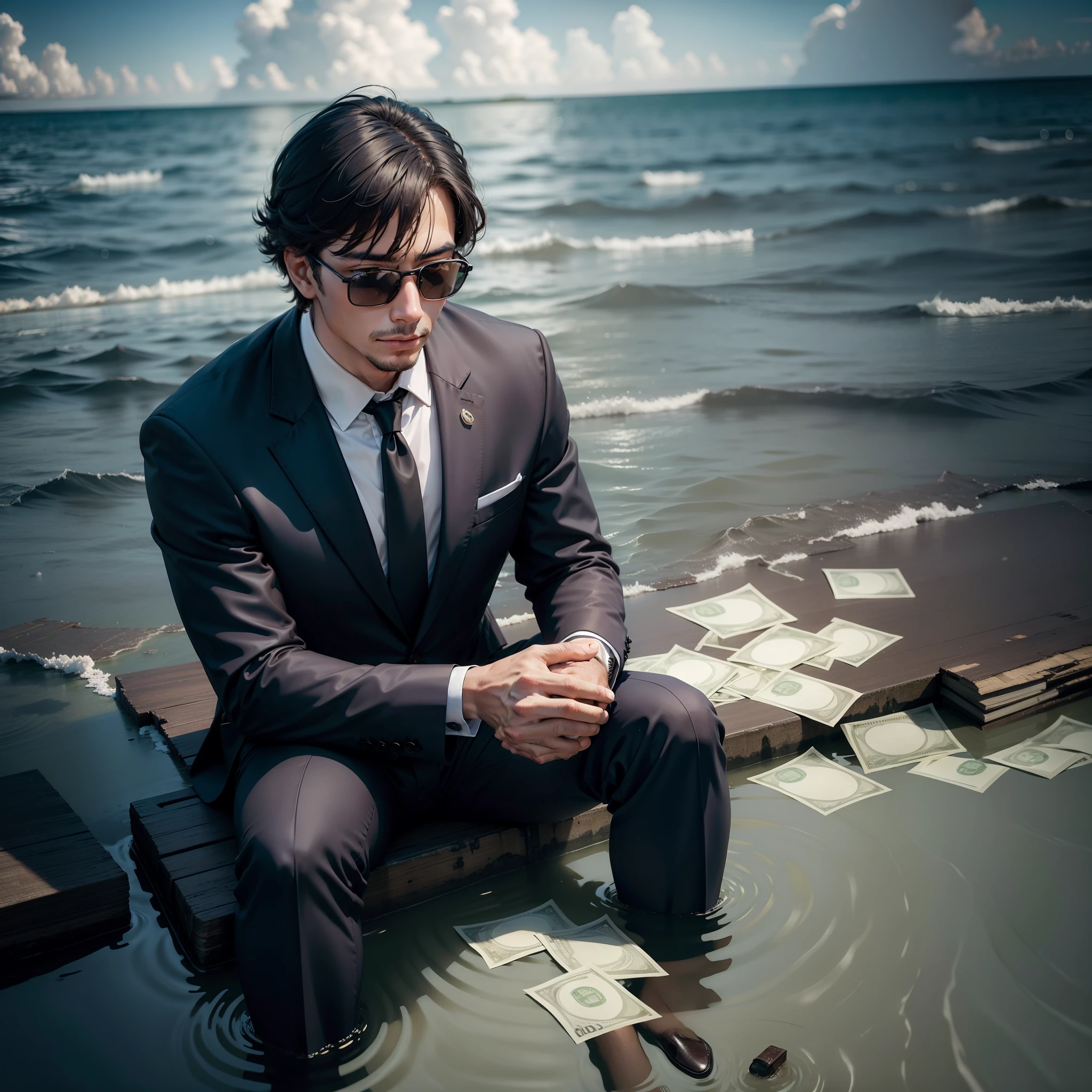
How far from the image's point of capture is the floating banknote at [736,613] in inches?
123

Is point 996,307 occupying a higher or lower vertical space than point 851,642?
lower

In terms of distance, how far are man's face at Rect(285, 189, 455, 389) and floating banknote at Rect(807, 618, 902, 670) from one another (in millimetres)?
1585

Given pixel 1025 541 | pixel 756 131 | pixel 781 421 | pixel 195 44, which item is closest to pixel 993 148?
pixel 756 131

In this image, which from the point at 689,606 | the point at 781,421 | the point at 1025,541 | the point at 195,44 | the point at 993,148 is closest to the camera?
the point at 689,606

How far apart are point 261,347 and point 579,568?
2.44 feet

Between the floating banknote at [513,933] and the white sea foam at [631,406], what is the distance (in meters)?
5.38

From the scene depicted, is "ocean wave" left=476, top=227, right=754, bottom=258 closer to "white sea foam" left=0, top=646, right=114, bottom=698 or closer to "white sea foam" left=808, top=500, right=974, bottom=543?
"white sea foam" left=808, top=500, right=974, bottom=543

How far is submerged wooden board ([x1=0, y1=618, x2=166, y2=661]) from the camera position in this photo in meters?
3.51

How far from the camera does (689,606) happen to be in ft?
10.8

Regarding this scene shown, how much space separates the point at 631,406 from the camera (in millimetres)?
7359

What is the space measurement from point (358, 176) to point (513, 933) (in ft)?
4.57

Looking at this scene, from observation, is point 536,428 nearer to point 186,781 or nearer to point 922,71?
point 186,781

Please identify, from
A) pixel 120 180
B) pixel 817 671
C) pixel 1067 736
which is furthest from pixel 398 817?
pixel 120 180

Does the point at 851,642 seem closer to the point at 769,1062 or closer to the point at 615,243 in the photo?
the point at 769,1062
